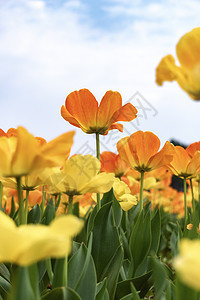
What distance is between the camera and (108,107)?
0.99m

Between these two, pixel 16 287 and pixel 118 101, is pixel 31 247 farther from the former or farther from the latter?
pixel 118 101

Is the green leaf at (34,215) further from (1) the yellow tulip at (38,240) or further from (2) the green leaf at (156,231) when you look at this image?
(1) the yellow tulip at (38,240)

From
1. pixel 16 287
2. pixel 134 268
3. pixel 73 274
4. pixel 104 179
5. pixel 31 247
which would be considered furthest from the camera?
pixel 134 268

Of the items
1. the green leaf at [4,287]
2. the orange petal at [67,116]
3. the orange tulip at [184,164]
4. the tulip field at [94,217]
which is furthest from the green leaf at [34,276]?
the orange tulip at [184,164]

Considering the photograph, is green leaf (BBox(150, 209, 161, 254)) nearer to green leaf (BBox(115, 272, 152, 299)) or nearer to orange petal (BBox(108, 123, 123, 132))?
green leaf (BBox(115, 272, 152, 299))

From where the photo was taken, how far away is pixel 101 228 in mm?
1017

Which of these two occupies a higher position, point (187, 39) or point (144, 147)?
point (187, 39)

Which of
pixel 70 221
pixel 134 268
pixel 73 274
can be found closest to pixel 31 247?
pixel 70 221

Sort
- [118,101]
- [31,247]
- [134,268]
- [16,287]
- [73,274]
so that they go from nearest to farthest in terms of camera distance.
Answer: [31,247], [16,287], [73,274], [118,101], [134,268]

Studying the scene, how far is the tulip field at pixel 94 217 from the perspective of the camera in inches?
14.5

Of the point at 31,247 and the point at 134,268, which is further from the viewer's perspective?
the point at 134,268

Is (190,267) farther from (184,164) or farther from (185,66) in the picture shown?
(184,164)

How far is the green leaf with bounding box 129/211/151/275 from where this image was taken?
1.08 m

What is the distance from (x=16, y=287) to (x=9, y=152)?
0.17 m
